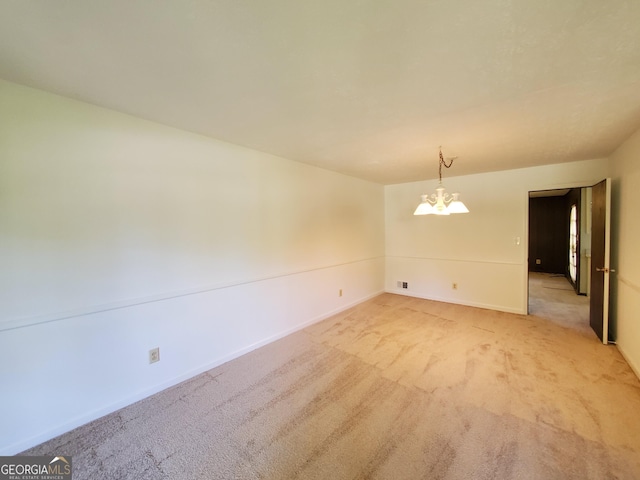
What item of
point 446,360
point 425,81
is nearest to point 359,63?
point 425,81

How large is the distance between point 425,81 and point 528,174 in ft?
11.4

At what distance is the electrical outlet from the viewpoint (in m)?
2.21

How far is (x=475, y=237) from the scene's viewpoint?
4.43 m

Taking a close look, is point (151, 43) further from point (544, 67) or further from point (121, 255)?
point (544, 67)

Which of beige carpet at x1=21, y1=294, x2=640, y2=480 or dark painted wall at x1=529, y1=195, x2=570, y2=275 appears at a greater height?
dark painted wall at x1=529, y1=195, x2=570, y2=275

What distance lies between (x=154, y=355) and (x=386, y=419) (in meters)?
1.97

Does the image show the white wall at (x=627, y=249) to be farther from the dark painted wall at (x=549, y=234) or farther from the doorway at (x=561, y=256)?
the dark painted wall at (x=549, y=234)

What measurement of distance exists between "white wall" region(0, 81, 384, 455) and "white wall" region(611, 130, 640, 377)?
3.55 meters

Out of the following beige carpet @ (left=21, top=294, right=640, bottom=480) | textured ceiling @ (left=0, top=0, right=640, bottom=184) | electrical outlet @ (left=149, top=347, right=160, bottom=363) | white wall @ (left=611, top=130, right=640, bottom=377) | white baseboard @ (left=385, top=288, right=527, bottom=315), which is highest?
textured ceiling @ (left=0, top=0, right=640, bottom=184)

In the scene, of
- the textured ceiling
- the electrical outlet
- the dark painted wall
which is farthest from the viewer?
the dark painted wall

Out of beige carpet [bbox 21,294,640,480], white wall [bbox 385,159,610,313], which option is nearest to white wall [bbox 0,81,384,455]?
beige carpet [bbox 21,294,640,480]

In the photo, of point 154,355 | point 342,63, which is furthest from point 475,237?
point 154,355

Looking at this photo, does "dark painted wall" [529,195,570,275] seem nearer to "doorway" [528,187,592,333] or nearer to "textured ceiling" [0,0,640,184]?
"doorway" [528,187,592,333]

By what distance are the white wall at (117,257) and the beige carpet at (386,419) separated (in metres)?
0.27
